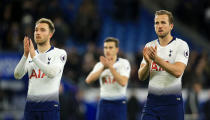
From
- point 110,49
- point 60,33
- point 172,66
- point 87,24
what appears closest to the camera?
point 172,66

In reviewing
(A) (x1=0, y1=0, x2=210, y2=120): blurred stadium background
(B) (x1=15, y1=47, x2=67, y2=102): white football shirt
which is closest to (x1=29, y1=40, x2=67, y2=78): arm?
(B) (x1=15, y1=47, x2=67, y2=102): white football shirt

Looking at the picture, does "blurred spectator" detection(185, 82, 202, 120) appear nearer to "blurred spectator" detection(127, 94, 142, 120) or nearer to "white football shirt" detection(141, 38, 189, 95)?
"blurred spectator" detection(127, 94, 142, 120)

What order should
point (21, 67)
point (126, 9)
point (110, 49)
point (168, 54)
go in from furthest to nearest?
point (126, 9)
point (110, 49)
point (21, 67)
point (168, 54)

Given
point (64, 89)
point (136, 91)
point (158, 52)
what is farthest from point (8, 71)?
point (158, 52)

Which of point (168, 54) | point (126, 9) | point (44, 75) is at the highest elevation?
point (126, 9)

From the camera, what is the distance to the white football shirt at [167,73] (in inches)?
337

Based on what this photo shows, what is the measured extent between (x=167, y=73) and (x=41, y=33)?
2.29 meters

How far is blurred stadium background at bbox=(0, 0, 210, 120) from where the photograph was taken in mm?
16281

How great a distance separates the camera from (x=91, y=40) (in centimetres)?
1980

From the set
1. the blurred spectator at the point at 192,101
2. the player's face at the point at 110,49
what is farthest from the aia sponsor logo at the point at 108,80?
the blurred spectator at the point at 192,101

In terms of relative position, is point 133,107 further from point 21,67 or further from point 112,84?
point 21,67

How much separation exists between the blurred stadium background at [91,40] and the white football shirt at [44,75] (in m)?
6.40

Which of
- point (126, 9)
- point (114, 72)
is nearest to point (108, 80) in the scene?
point (114, 72)

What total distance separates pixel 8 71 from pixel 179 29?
9.29 m
